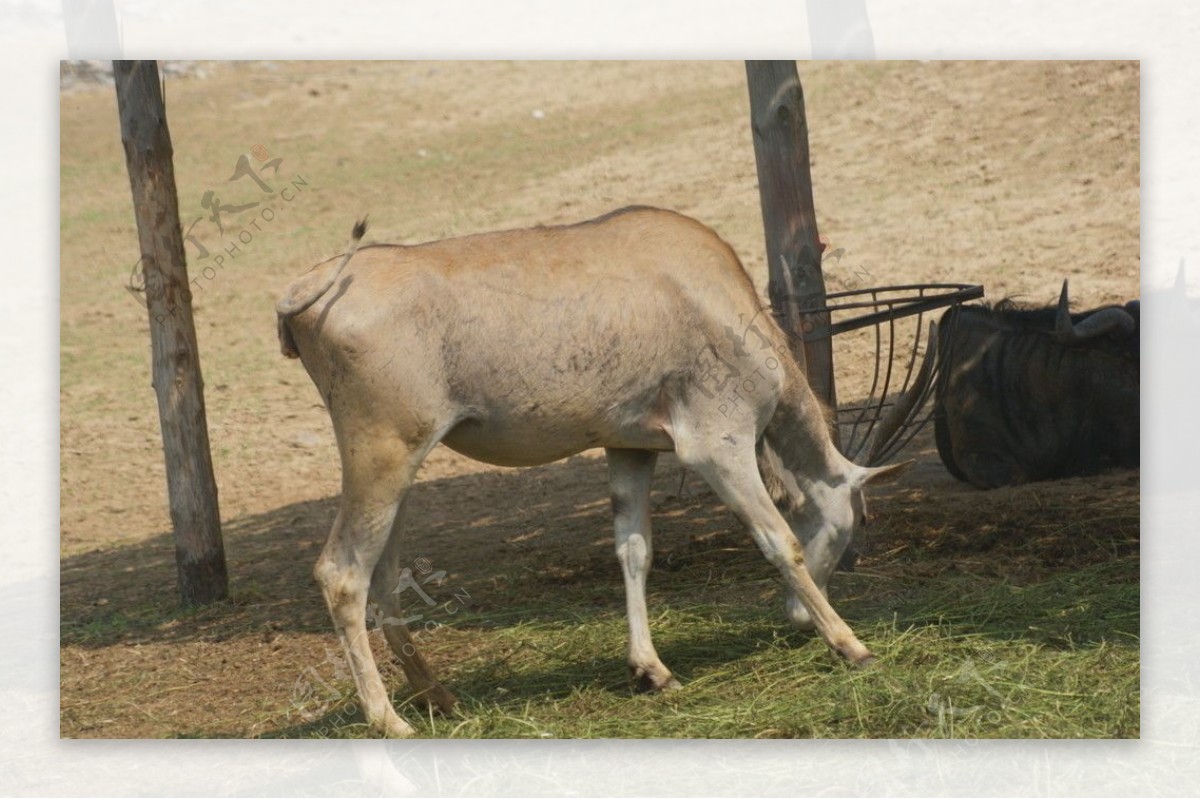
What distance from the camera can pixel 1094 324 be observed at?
838 centimetres

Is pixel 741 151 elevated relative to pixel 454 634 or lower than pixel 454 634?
elevated

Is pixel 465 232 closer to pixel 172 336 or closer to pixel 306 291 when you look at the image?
pixel 172 336

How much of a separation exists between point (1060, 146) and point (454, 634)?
9595mm

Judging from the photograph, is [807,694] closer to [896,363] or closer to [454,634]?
[454,634]

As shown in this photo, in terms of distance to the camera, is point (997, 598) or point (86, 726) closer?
point (86, 726)

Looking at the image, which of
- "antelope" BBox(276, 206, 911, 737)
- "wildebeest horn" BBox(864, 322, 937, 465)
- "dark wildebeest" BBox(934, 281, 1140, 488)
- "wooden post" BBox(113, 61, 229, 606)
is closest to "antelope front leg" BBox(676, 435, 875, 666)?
"antelope" BBox(276, 206, 911, 737)

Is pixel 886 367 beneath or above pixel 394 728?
above

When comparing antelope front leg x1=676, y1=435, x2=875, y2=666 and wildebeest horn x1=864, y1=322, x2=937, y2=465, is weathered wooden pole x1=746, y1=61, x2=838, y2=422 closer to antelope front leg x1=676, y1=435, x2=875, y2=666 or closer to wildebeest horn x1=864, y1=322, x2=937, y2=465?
wildebeest horn x1=864, y1=322, x2=937, y2=465

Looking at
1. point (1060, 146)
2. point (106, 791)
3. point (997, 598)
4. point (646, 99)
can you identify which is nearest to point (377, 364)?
point (106, 791)

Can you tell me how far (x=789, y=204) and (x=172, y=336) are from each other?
9.21 feet

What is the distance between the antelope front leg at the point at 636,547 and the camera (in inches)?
225

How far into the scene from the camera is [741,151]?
1539 centimetres

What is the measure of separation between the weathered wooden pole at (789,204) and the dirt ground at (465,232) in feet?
3.67

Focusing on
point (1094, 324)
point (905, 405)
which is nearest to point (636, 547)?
point (905, 405)
